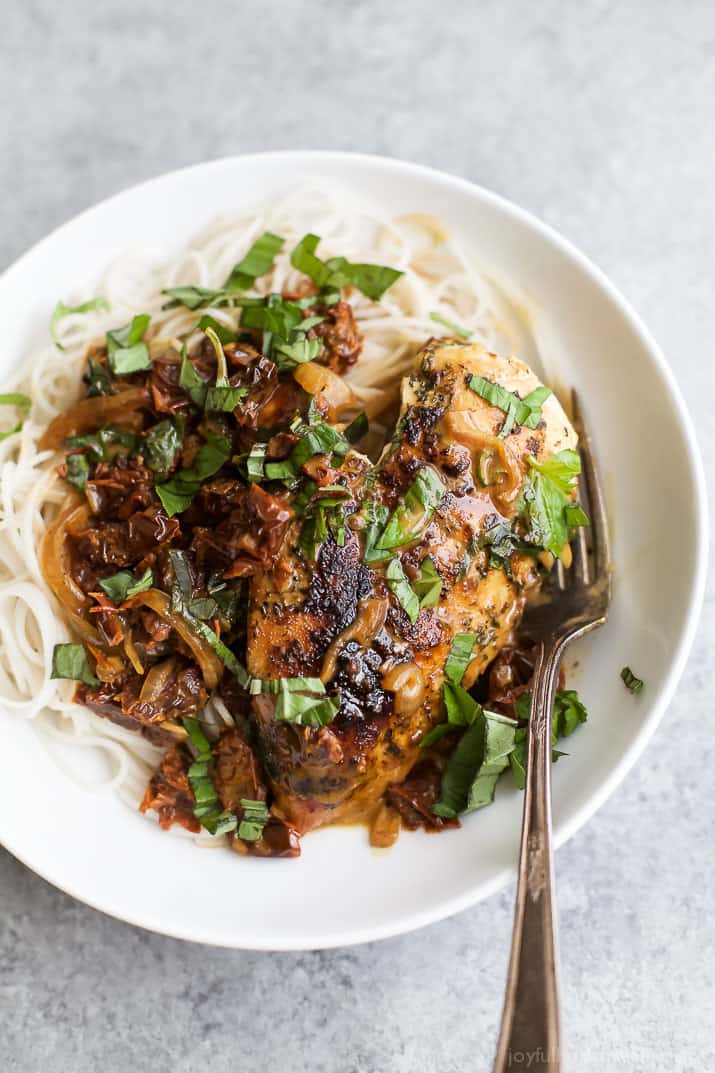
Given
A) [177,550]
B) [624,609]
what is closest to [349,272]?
[177,550]

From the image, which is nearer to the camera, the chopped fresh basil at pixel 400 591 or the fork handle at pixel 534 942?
the fork handle at pixel 534 942

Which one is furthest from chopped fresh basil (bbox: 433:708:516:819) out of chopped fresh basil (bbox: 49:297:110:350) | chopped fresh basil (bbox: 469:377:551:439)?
chopped fresh basil (bbox: 49:297:110:350)

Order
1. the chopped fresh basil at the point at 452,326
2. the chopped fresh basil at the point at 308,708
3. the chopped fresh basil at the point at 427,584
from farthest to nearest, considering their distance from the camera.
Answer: the chopped fresh basil at the point at 452,326
the chopped fresh basil at the point at 427,584
the chopped fresh basil at the point at 308,708

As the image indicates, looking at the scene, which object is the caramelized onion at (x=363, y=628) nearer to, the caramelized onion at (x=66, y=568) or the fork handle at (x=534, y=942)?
the fork handle at (x=534, y=942)

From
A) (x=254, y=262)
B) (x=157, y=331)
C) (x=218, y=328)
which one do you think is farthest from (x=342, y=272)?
(x=157, y=331)

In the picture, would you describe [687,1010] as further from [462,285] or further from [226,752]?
[462,285]

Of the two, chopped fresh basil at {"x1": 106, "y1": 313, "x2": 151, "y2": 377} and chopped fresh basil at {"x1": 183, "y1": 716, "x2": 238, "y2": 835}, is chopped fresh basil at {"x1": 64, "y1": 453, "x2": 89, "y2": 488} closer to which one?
chopped fresh basil at {"x1": 106, "y1": 313, "x2": 151, "y2": 377}

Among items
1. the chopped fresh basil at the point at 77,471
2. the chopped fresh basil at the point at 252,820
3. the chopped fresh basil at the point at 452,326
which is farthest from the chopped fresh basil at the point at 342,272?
the chopped fresh basil at the point at 252,820
